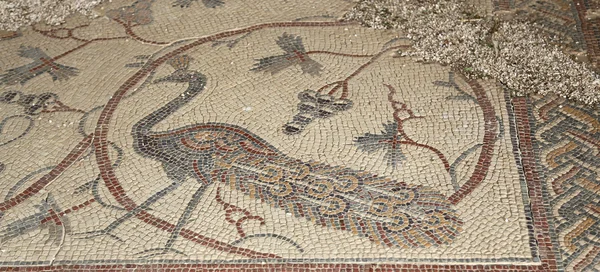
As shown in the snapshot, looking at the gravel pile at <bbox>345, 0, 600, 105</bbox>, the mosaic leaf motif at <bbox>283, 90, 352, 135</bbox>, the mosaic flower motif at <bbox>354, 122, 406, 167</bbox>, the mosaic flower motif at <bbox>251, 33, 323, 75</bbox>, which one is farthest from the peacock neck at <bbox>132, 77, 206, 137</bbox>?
the gravel pile at <bbox>345, 0, 600, 105</bbox>

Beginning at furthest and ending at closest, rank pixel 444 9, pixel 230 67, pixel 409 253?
pixel 444 9
pixel 230 67
pixel 409 253

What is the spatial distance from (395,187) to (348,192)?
0.21m

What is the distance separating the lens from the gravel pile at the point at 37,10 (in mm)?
4223

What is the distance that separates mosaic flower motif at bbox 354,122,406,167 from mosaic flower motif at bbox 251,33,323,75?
1.89 feet

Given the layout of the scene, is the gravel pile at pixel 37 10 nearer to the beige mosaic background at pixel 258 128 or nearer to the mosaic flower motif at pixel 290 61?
the beige mosaic background at pixel 258 128

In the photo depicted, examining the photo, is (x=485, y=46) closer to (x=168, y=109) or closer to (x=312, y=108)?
(x=312, y=108)

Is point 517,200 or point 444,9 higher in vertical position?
point 444,9

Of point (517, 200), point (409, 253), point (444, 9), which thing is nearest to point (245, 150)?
point (409, 253)

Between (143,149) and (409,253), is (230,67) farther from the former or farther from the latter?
(409,253)

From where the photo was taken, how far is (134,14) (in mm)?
4262

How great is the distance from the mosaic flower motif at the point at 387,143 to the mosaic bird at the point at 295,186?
0.14 metres

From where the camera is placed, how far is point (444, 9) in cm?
412

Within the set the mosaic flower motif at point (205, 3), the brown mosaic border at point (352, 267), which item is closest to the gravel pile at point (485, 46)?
the mosaic flower motif at point (205, 3)

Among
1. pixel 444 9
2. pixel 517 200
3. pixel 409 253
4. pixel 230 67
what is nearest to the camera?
pixel 409 253
